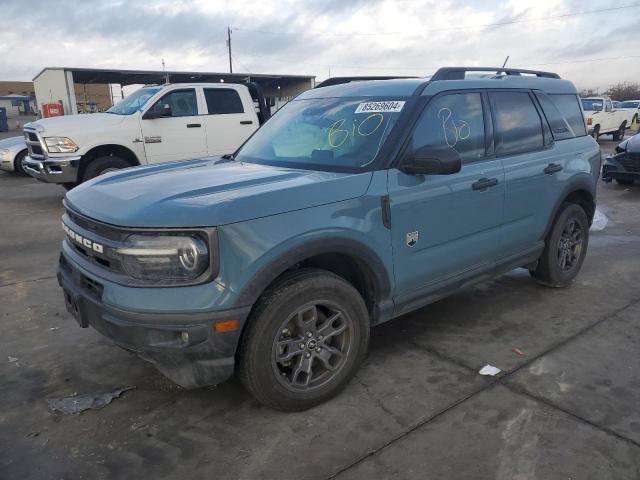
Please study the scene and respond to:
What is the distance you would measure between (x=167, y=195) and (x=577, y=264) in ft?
13.2

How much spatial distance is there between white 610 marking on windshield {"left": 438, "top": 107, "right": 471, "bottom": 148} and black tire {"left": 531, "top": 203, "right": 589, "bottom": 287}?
1.53m

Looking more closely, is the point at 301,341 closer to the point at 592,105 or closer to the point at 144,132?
the point at 144,132

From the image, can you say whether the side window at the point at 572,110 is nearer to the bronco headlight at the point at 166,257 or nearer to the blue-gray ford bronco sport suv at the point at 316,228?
the blue-gray ford bronco sport suv at the point at 316,228

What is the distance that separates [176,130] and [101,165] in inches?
54.8

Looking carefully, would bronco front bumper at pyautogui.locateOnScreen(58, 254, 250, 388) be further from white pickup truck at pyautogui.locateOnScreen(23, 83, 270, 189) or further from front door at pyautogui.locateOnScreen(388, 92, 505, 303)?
white pickup truck at pyautogui.locateOnScreen(23, 83, 270, 189)

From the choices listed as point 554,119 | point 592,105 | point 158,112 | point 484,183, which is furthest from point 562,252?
point 592,105

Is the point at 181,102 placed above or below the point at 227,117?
above

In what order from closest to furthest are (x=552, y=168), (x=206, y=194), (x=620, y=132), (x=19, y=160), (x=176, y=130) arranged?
(x=206, y=194), (x=552, y=168), (x=176, y=130), (x=19, y=160), (x=620, y=132)

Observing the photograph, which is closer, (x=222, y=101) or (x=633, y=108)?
(x=222, y=101)

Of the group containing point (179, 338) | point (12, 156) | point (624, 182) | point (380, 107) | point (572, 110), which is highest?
point (380, 107)

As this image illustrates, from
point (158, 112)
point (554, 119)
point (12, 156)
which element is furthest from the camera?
point (12, 156)

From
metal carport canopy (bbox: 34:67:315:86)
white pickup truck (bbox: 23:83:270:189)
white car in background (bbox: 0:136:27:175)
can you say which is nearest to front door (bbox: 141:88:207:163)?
white pickup truck (bbox: 23:83:270:189)

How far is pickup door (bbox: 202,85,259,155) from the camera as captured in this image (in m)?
9.49

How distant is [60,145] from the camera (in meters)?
8.33
